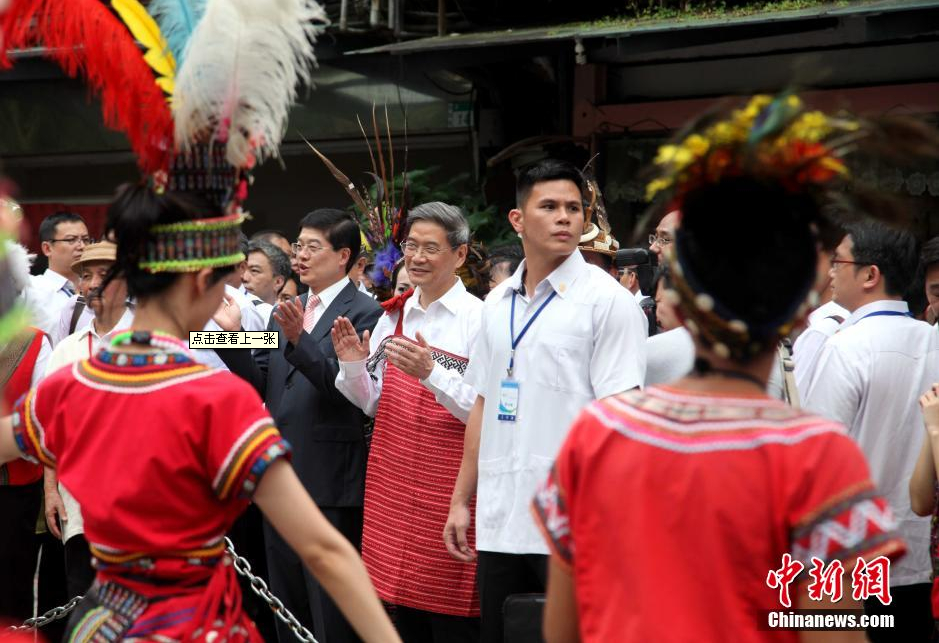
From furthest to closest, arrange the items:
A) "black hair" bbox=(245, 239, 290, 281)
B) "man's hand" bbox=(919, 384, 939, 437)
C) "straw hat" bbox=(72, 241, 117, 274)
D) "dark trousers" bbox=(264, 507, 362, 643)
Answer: "black hair" bbox=(245, 239, 290, 281) → "straw hat" bbox=(72, 241, 117, 274) → "dark trousers" bbox=(264, 507, 362, 643) → "man's hand" bbox=(919, 384, 939, 437)

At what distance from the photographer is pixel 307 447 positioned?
5.92 meters

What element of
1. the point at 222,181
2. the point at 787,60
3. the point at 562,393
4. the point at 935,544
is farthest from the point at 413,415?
the point at 787,60

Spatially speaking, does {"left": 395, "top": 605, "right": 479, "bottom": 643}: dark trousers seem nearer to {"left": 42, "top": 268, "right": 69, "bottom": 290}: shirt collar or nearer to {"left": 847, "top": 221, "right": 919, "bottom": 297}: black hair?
{"left": 847, "top": 221, "right": 919, "bottom": 297}: black hair

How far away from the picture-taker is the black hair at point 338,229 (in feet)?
20.9

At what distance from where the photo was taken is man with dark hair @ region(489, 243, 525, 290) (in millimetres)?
7406

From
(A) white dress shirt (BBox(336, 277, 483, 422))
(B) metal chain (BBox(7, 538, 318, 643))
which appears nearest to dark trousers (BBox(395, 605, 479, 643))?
(A) white dress shirt (BBox(336, 277, 483, 422))

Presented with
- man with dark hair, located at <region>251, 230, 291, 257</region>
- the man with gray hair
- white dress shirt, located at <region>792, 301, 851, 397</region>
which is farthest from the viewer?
man with dark hair, located at <region>251, 230, 291, 257</region>

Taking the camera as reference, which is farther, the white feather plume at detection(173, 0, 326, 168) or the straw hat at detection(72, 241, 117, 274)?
the straw hat at detection(72, 241, 117, 274)

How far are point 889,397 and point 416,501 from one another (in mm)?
2042

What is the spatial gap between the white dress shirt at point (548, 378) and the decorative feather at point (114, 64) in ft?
6.31

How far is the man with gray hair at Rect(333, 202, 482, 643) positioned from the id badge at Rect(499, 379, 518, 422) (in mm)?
620

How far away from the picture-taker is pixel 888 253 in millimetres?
4879

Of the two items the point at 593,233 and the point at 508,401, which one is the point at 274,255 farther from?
the point at 508,401

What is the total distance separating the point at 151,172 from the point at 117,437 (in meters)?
0.66
